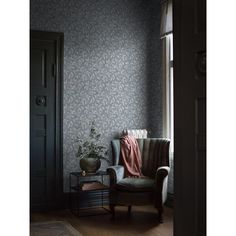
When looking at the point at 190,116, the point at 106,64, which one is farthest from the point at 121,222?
the point at 190,116

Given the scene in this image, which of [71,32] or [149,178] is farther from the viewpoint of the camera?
[71,32]

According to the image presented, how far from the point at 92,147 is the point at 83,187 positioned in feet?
1.69

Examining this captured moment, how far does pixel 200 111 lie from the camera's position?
1860mm

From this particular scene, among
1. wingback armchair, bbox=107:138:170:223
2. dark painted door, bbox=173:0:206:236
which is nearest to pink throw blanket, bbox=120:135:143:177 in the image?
wingback armchair, bbox=107:138:170:223

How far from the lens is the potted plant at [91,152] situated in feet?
15.3

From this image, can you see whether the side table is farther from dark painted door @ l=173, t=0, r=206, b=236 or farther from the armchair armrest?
dark painted door @ l=173, t=0, r=206, b=236

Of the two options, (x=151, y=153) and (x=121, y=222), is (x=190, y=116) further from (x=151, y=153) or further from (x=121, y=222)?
(x=151, y=153)

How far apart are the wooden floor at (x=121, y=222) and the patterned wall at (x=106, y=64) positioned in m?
0.55

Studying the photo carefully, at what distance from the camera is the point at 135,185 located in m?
4.27
